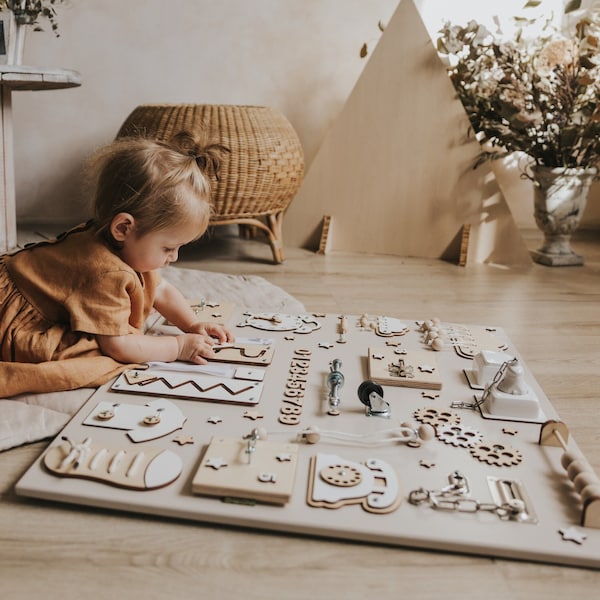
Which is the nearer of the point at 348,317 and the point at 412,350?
the point at 412,350

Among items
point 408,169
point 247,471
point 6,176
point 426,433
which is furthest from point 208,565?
point 408,169

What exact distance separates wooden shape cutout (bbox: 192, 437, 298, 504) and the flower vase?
58.9 inches

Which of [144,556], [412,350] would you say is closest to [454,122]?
[412,350]

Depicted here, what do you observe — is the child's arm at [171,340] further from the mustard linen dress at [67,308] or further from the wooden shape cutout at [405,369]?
the wooden shape cutout at [405,369]

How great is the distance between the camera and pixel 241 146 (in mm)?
1838

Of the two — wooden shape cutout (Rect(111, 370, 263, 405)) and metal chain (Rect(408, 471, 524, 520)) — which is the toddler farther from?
metal chain (Rect(408, 471, 524, 520))

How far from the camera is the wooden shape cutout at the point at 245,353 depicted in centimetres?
115

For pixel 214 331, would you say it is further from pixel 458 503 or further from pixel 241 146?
pixel 241 146

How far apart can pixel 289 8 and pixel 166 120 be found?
0.75 m

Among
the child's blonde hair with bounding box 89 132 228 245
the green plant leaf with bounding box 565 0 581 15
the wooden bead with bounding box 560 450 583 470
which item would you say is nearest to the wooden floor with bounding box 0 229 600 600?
the wooden bead with bounding box 560 450 583 470

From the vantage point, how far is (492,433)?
959 millimetres

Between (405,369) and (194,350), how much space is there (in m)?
0.36

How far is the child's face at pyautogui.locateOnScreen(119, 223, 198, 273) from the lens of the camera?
107cm

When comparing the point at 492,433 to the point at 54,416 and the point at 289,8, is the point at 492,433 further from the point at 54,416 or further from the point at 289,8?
the point at 289,8
